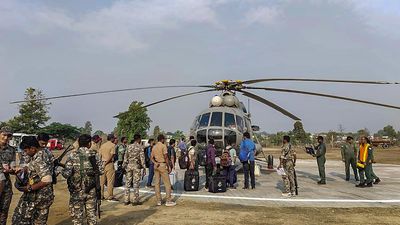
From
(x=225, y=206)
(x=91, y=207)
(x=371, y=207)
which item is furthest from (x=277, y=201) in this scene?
(x=91, y=207)

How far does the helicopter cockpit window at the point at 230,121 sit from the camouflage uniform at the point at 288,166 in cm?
372

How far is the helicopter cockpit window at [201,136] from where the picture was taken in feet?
43.1

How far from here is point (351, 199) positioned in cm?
948

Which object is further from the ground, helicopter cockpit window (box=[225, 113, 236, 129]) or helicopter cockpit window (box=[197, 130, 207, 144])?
helicopter cockpit window (box=[225, 113, 236, 129])

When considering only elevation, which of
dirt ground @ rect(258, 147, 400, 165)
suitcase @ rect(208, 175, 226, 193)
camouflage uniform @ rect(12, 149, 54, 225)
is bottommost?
dirt ground @ rect(258, 147, 400, 165)

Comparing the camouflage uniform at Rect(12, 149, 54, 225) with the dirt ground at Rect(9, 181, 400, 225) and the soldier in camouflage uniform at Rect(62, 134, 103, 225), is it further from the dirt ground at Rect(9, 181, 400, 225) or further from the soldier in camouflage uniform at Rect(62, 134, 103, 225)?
the dirt ground at Rect(9, 181, 400, 225)

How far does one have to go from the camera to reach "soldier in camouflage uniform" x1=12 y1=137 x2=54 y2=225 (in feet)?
15.6

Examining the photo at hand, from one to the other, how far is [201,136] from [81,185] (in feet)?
26.4

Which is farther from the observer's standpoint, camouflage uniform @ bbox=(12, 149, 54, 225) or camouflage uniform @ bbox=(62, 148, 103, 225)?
camouflage uniform @ bbox=(62, 148, 103, 225)

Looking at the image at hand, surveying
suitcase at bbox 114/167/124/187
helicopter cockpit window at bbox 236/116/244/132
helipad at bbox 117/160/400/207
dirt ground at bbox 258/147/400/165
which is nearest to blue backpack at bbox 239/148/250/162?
helipad at bbox 117/160/400/207

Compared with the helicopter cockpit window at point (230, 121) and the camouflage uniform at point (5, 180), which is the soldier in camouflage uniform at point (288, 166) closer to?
the helicopter cockpit window at point (230, 121)

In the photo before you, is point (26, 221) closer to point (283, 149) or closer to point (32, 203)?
point (32, 203)

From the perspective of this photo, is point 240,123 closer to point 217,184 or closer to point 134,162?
point 217,184

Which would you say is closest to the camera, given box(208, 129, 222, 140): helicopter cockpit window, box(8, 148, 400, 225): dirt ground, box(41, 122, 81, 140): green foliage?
box(8, 148, 400, 225): dirt ground
